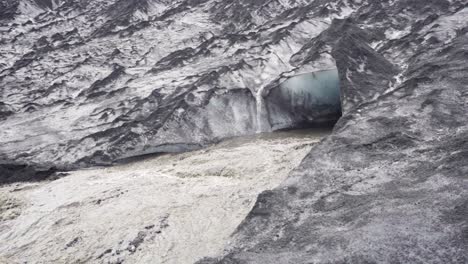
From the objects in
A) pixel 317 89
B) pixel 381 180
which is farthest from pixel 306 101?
pixel 381 180

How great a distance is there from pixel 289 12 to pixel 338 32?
12.3 feet

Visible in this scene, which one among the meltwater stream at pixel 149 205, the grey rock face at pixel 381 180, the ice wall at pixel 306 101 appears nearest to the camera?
the grey rock face at pixel 381 180

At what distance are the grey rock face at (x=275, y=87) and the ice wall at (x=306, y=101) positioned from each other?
0.77 feet

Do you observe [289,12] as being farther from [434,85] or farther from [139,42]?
[434,85]

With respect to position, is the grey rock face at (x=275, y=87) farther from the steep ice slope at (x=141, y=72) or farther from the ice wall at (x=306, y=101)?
the ice wall at (x=306, y=101)

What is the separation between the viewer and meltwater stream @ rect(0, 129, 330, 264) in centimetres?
490

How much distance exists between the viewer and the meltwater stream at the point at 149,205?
4898mm

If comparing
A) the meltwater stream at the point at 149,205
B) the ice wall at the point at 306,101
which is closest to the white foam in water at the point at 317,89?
the ice wall at the point at 306,101

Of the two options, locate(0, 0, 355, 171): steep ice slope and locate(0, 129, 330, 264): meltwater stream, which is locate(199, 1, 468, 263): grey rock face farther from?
locate(0, 0, 355, 171): steep ice slope

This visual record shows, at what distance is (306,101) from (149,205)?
3.36 m

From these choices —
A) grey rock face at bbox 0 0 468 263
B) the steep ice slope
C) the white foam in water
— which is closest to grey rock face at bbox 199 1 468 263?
grey rock face at bbox 0 0 468 263

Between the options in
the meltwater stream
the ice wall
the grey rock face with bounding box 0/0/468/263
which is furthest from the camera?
the ice wall

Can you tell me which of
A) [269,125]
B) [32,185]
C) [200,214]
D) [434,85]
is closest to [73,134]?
[32,185]

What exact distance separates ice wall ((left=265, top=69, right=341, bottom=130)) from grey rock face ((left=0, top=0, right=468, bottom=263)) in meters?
0.24
